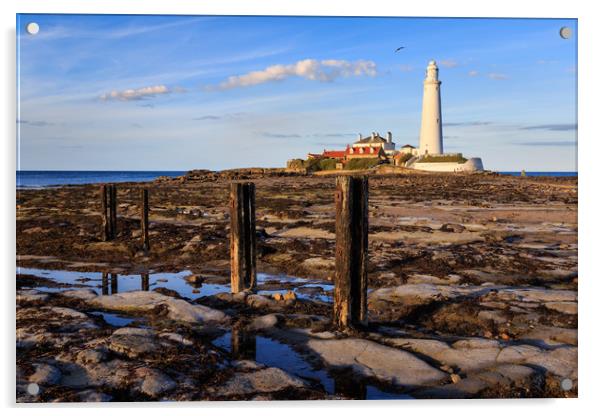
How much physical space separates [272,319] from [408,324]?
6.72ft

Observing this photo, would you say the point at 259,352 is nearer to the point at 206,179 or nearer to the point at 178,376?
the point at 178,376

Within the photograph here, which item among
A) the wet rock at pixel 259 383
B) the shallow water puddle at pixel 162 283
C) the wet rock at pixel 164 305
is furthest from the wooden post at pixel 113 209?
the wet rock at pixel 259 383

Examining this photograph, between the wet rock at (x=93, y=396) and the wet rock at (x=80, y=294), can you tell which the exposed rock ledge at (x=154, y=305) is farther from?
the wet rock at (x=93, y=396)

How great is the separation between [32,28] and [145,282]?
612 cm

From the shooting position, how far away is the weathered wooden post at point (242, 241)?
9797 millimetres

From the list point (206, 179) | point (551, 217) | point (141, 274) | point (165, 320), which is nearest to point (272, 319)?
point (165, 320)

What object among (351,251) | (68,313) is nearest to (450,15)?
(351,251)

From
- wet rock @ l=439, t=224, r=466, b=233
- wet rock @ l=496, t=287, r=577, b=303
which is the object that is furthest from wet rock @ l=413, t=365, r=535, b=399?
wet rock @ l=439, t=224, r=466, b=233

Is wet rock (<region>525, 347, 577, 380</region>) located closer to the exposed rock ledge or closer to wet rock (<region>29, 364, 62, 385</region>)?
the exposed rock ledge

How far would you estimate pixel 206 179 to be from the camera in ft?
171

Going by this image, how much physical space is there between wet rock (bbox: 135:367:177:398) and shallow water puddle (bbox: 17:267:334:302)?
3.96 m

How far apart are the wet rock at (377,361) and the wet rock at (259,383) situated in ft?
2.23

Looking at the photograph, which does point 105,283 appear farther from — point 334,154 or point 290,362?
point 334,154

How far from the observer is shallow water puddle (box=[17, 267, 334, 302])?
1026 cm
